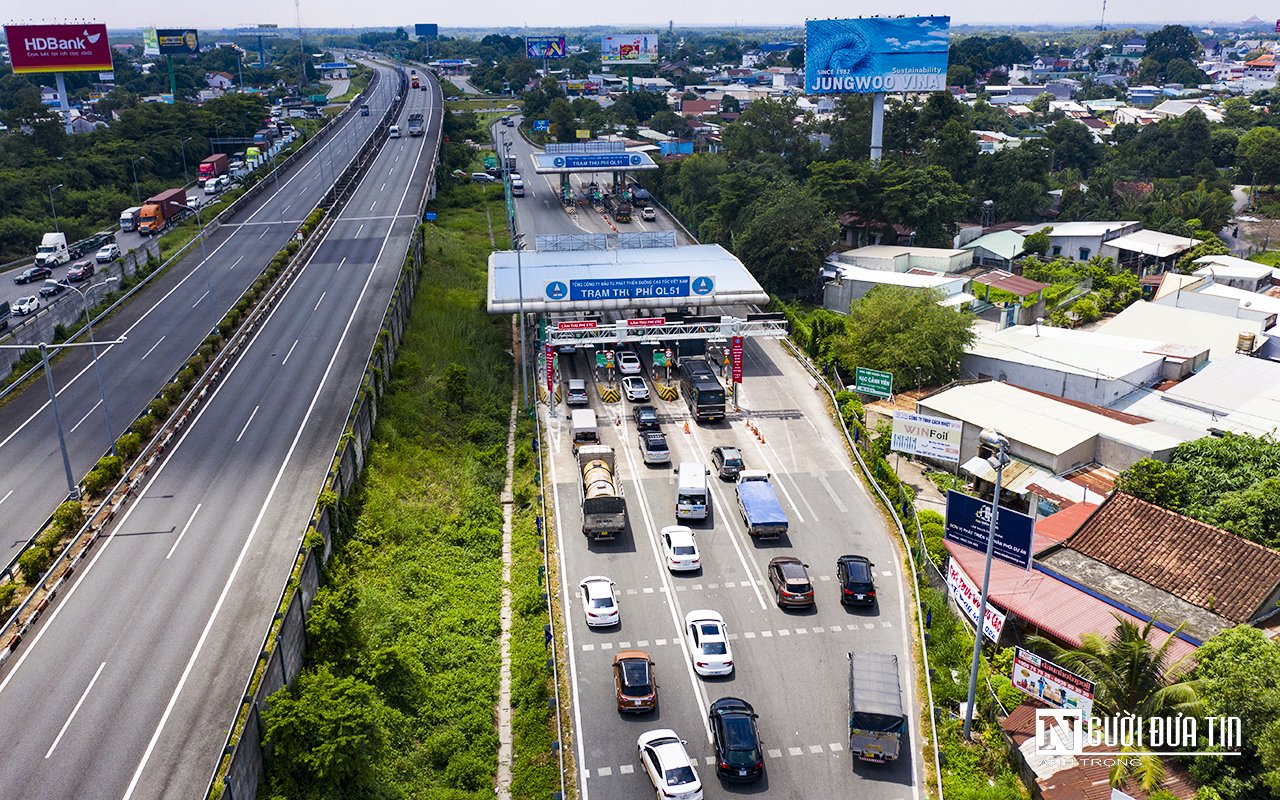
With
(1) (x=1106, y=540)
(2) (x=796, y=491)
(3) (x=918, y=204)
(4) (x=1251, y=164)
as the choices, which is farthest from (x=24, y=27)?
(4) (x=1251, y=164)

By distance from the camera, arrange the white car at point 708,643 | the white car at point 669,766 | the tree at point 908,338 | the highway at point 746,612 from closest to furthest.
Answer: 1. the white car at point 669,766
2. the highway at point 746,612
3. the white car at point 708,643
4. the tree at point 908,338

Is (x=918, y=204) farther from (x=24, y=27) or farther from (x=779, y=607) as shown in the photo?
(x=24, y=27)

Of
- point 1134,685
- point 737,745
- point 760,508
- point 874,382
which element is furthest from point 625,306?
point 1134,685

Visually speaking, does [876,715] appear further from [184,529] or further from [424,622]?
[184,529]

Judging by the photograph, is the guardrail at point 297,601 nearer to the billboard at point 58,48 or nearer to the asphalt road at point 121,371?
the asphalt road at point 121,371

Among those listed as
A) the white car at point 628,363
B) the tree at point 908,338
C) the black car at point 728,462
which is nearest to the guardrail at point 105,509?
the white car at point 628,363

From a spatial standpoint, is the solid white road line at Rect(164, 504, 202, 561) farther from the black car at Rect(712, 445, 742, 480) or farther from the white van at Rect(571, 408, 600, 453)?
the black car at Rect(712, 445, 742, 480)

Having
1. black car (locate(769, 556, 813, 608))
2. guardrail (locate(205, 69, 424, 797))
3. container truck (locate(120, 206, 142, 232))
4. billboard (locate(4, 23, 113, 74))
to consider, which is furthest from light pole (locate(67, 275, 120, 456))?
billboard (locate(4, 23, 113, 74))
